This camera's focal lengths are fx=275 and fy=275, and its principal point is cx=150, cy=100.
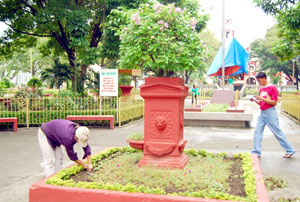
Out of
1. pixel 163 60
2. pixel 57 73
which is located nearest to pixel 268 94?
pixel 163 60

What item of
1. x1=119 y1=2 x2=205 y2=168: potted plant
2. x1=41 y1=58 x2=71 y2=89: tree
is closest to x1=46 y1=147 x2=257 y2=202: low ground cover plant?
x1=119 y1=2 x2=205 y2=168: potted plant

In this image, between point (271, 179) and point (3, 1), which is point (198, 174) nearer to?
point (271, 179)

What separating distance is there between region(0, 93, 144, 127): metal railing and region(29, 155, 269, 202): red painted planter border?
756 cm

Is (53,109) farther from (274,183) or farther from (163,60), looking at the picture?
(274,183)

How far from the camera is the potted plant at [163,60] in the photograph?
14.7ft

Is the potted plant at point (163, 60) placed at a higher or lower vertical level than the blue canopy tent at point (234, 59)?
lower

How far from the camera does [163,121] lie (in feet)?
15.1

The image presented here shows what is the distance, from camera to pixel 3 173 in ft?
18.0

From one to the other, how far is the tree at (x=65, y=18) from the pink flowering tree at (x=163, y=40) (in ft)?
28.8

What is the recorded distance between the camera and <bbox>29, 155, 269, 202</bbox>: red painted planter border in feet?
10.7

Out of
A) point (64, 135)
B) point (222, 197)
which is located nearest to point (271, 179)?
point (222, 197)

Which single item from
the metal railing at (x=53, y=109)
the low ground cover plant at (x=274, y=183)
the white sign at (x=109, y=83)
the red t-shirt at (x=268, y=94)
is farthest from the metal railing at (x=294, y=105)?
the low ground cover plant at (x=274, y=183)

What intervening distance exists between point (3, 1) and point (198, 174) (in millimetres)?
13939

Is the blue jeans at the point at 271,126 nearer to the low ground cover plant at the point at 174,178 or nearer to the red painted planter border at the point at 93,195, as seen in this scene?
the low ground cover plant at the point at 174,178
